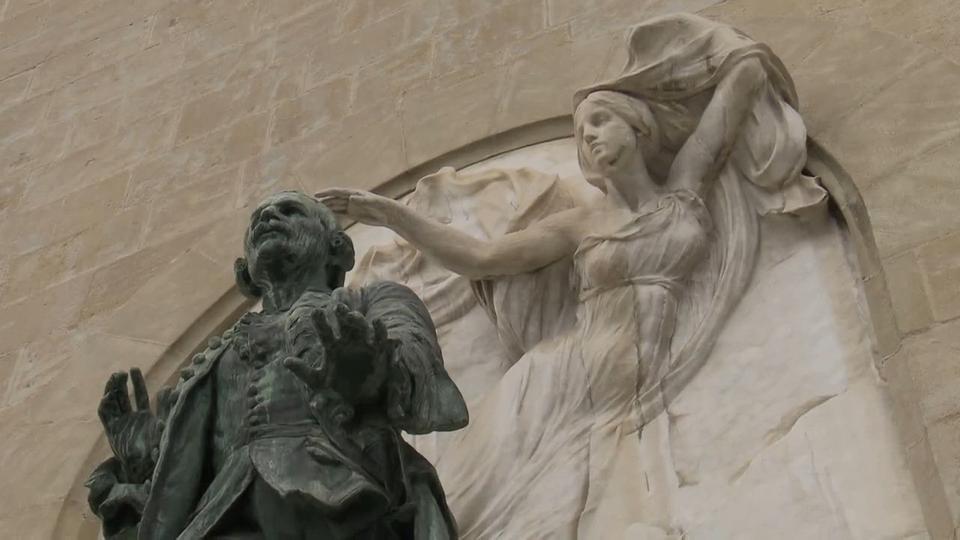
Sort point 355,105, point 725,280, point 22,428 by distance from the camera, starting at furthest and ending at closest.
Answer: point 355,105, point 22,428, point 725,280

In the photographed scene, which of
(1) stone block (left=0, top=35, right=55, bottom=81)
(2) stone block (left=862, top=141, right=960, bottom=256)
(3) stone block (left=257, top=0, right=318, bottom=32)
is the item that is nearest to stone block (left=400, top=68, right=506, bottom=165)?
(3) stone block (left=257, top=0, right=318, bottom=32)

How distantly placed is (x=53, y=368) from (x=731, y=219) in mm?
1964

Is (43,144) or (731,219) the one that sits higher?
(731,219)

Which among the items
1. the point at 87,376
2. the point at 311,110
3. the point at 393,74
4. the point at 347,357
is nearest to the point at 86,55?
the point at 311,110

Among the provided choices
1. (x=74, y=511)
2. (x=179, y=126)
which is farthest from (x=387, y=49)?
(x=74, y=511)

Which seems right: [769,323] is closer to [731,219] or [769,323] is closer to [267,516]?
[731,219]

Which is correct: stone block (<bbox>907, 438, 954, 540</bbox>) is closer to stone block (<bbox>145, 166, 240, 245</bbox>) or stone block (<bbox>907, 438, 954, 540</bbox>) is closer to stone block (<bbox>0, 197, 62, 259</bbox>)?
stone block (<bbox>145, 166, 240, 245</bbox>)

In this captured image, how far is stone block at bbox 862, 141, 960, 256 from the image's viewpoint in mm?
3250

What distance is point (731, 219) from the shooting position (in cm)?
340

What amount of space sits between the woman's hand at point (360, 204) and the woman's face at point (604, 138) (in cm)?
45

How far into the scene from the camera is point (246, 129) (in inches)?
190

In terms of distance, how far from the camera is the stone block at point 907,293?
3.08 meters

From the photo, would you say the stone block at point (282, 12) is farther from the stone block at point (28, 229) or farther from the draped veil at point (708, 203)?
the draped veil at point (708, 203)

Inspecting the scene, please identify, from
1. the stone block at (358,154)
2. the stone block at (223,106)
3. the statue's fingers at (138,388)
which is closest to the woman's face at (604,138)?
the stone block at (358,154)
